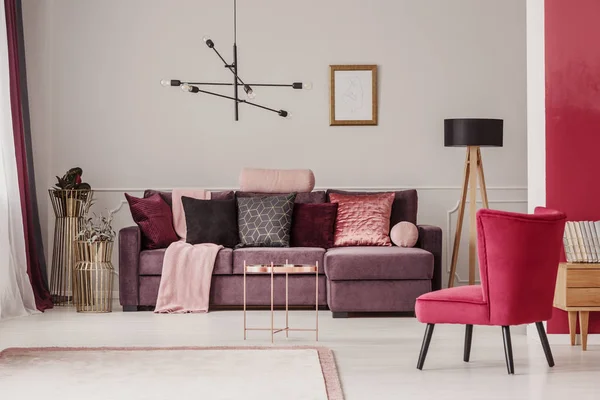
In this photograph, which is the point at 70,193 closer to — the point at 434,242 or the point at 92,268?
the point at 92,268

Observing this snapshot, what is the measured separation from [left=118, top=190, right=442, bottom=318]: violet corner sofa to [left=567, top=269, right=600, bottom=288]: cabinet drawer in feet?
5.13

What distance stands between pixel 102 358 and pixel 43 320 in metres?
1.84

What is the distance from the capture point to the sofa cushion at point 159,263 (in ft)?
21.8

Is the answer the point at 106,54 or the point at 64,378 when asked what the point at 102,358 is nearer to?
the point at 64,378

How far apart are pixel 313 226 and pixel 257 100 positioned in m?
1.45

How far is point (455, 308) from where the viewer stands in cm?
425

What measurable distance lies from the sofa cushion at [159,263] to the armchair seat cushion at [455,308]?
256 cm

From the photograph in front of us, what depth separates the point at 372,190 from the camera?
308 inches

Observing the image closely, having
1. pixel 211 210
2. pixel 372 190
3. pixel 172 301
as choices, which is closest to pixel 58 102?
pixel 211 210

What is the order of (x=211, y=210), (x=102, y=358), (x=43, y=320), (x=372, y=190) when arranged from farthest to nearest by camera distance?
(x=372, y=190) → (x=211, y=210) → (x=43, y=320) → (x=102, y=358)

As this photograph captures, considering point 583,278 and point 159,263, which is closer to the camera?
point 583,278

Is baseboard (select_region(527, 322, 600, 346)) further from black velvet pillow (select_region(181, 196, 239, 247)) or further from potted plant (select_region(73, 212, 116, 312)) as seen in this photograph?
potted plant (select_region(73, 212, 116, 312))

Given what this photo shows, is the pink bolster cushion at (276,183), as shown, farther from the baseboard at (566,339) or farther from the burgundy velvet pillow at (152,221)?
the baseboard at (566,339)

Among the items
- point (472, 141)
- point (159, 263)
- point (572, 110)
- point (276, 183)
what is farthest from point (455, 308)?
point (276, 183)
